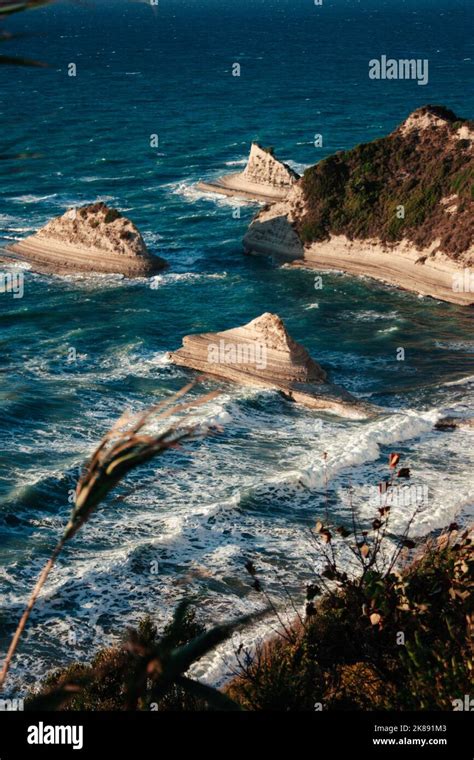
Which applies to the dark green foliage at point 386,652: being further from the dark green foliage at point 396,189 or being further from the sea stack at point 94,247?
the sea stack at point 94,247

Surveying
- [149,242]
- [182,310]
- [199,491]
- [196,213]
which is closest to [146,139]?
[196,213]

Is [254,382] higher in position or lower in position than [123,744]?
higher

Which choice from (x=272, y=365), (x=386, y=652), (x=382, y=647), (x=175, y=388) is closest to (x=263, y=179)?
(x=272, y=365)

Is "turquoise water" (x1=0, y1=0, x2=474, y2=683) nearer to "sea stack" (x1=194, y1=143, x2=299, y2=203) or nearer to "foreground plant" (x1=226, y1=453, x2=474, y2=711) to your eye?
"sea stack" (x1=194, y1=143, x2=299, y2=203)

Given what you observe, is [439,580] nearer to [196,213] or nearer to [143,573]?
[143,573]

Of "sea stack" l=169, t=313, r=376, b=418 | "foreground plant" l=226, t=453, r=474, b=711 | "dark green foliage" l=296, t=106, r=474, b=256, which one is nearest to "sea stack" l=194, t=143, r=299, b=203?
"dark green foliage" l=296, t=106, r=474, b=256

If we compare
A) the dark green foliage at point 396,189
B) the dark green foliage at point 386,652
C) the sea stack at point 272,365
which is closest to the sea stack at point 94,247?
the dark green foliage at point 396,189
